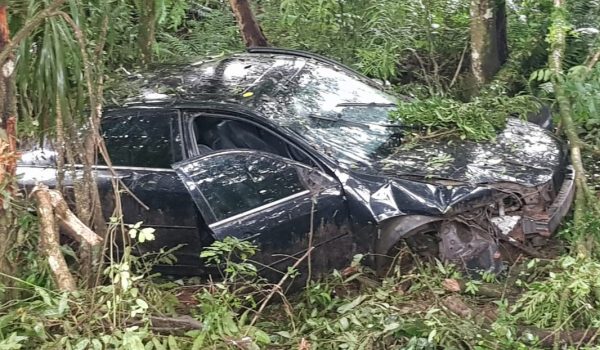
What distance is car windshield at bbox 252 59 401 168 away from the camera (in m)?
4.15

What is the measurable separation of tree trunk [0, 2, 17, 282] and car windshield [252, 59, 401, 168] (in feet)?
4.84

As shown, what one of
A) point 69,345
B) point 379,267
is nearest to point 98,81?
point 69,345

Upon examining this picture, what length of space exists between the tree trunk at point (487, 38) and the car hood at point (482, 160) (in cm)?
166

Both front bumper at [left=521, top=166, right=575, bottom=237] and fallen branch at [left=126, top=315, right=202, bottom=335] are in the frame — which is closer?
fallen branch at [left=126, top=315, right=202, bottom=335]

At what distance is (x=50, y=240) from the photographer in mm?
Result: 3273

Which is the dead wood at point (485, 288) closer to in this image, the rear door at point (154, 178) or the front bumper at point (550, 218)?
the front bumper at point (550, 218)

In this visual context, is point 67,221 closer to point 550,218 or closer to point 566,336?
point 566,336

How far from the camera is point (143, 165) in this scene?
4234mm

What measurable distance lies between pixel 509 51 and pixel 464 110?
7.00 ft

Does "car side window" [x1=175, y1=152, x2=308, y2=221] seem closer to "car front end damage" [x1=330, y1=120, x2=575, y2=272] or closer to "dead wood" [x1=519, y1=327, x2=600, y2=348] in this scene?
"car front end damage" [x1=330, y1=120, x2=575, y2=272]

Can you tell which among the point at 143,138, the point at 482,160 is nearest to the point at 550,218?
the point at 482,160

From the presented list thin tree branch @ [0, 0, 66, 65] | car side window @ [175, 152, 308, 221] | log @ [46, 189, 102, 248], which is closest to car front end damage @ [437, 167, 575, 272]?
car side window @ [175, 152, 308, 221]

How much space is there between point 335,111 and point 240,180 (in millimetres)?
921

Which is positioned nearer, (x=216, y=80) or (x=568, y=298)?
(x=568, y=298)
